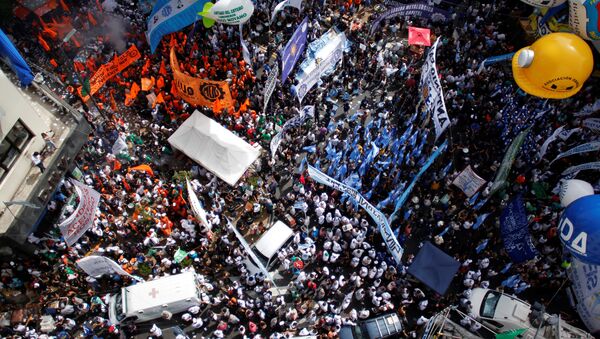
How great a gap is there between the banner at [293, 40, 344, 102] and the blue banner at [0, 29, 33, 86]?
10674mm

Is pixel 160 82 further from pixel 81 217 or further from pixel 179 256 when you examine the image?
pixel 179 256

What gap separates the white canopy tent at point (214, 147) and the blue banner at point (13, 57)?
5.89m

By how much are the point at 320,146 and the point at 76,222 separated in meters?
10.7

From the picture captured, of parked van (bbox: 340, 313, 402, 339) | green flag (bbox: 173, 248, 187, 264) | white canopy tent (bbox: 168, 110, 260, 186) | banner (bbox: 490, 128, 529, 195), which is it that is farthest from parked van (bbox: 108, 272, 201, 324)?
banner (bbox: 490, 128, 529, 195)

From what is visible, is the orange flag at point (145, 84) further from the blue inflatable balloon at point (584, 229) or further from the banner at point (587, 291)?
the banner at point (587, 291)

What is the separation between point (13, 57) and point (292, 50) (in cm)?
1094

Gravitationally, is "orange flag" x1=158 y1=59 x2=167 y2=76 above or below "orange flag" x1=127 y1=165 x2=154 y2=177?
above

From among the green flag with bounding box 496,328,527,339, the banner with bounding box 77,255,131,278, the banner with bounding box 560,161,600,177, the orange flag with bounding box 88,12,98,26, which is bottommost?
the banner with bounding box 77,255,131,278

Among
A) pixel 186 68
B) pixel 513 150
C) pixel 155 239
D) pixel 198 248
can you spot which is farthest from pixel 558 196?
pixel 186 68

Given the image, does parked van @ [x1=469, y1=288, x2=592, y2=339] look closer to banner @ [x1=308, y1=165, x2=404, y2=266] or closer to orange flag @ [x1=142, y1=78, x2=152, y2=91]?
banner @ [x1=308, y1=165, x2=404, y2=266]

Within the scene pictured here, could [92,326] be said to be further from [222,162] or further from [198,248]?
[222,162]

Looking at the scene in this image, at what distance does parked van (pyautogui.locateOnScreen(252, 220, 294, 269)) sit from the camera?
17016mm

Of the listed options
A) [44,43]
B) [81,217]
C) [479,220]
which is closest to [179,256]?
[81,217]

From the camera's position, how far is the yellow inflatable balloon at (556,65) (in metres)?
16.8
